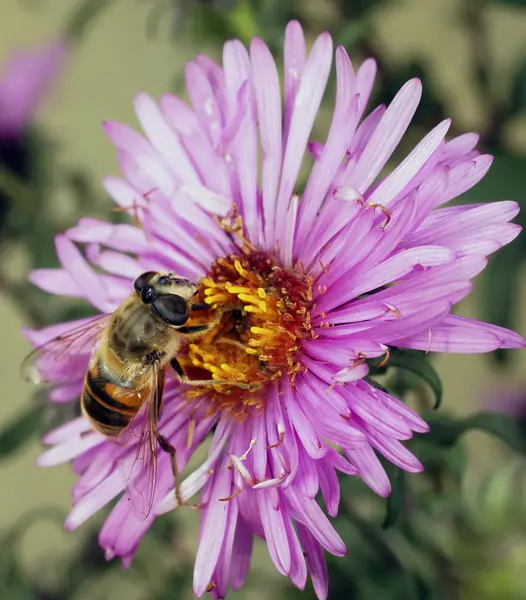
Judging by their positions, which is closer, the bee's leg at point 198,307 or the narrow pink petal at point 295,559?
the narrow pink petal at point 295,559

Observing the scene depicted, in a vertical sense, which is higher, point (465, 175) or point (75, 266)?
point (465, 175)

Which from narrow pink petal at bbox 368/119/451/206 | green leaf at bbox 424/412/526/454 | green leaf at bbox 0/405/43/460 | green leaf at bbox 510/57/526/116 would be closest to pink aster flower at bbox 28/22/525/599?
narrow pink petal at bbox 368/119/451/206

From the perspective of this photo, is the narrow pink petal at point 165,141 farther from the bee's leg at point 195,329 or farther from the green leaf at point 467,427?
the green leaf at point 467,427

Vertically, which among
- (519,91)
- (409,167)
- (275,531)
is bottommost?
(275,531)

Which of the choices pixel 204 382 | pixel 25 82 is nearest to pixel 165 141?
pixel 204 382

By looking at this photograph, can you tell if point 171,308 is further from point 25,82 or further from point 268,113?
point 25,82

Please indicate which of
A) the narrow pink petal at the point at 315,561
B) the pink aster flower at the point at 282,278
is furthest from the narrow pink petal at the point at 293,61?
the narrow pink petal at the point at 315,561
